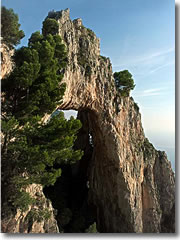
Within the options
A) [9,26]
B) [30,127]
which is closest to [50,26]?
[9,26]

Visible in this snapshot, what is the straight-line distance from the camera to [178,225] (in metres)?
6.73

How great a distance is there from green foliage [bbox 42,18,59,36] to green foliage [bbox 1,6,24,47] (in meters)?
3.56

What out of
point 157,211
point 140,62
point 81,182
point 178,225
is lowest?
point 157,211

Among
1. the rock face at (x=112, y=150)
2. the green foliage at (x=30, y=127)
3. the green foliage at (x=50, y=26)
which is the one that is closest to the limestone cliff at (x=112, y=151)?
the rock face at (x=112, y=150)

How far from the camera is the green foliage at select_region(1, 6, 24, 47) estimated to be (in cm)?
717

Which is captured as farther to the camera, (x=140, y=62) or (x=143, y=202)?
(x=143, y=202)

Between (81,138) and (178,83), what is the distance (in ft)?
53.6

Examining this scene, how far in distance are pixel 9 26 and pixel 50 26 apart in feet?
13.8

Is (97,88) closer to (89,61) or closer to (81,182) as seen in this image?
(89,61)

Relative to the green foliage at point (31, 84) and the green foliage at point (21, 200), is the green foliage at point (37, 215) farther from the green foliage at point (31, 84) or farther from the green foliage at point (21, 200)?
the green foliage at point (31, 84)

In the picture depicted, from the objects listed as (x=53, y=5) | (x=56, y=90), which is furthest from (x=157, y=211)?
(x=53, y=5)

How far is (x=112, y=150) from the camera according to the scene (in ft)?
54.3

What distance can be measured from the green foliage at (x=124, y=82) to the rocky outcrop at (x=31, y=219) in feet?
38.9

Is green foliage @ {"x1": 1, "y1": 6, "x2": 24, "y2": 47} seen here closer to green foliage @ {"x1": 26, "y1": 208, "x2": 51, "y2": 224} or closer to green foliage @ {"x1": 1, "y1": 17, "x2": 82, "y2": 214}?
green foliage @ {"x1": 1, "y1": 17, "x2": 82, "y2": 214}
